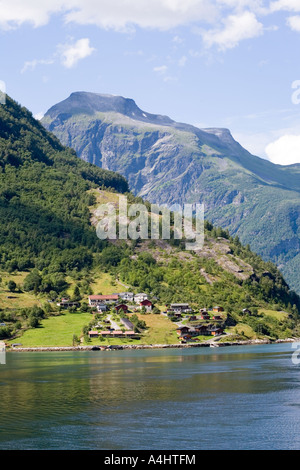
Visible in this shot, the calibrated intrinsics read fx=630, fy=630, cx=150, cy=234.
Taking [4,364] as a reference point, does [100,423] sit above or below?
above

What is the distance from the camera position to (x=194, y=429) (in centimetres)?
7906

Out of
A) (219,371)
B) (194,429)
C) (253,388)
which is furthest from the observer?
(219,371)

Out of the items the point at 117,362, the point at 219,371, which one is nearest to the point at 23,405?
the point at 219,371

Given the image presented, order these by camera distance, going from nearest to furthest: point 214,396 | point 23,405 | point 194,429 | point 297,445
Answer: point 297,445 → point 194,429 → point 23,405 → point 214,396

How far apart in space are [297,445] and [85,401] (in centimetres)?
3902

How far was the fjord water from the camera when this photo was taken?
74.2m

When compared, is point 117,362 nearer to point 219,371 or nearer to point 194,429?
point 219,371

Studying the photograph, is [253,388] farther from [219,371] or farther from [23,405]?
[23,405]

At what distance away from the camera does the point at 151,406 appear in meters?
95.4

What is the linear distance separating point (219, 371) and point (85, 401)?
47.3 m

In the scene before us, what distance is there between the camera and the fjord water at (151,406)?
244 feet
